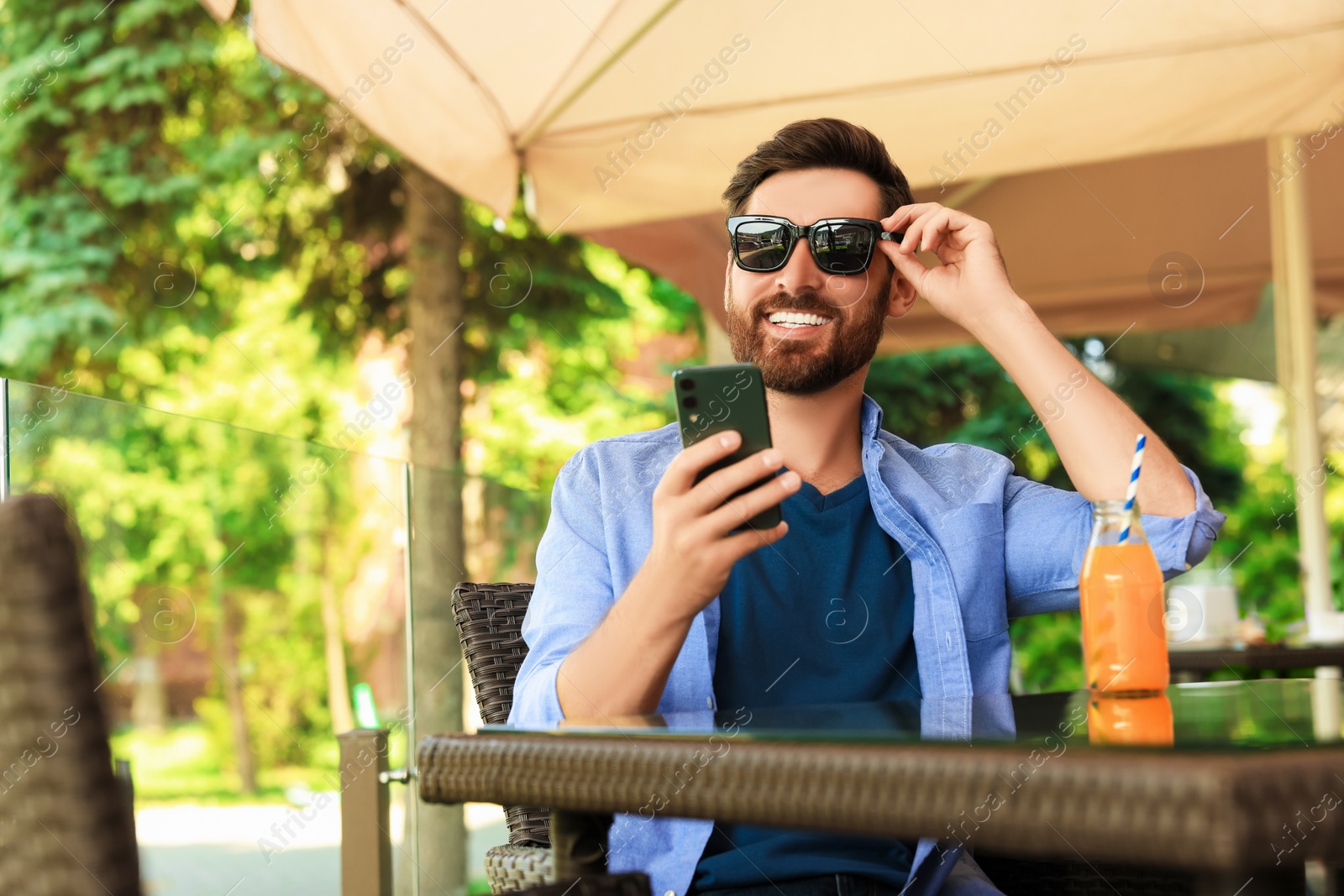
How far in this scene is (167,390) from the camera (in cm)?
1062

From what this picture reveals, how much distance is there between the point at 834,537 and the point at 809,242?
1.49 ft

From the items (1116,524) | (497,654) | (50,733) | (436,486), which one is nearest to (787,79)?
(436,486)

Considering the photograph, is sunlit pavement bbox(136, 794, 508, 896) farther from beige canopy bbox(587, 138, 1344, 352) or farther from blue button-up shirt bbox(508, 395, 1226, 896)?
beige canopy bbox(587, 138, 1344, 352)

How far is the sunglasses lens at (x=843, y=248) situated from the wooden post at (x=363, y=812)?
123 centimetres

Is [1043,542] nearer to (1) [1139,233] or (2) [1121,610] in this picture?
(2) [1121,610]

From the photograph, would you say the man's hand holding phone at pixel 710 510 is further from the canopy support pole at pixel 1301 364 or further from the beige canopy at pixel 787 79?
the canopy support pole at pixel 1301 364

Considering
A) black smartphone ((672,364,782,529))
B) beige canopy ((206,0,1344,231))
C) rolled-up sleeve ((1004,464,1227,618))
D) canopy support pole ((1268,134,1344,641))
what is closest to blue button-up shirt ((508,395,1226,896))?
rolled-up sleeve ((1004,464,1227,618))

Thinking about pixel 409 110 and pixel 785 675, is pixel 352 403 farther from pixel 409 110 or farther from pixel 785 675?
pixel 785 675

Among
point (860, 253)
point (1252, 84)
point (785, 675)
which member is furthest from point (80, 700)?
point (1252, 84)

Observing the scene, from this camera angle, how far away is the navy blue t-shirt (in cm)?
170

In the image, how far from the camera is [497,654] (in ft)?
5.71

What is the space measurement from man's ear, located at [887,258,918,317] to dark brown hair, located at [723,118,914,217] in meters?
0.12

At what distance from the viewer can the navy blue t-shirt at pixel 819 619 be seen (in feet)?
5.58

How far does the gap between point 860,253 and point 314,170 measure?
6.24 meters
